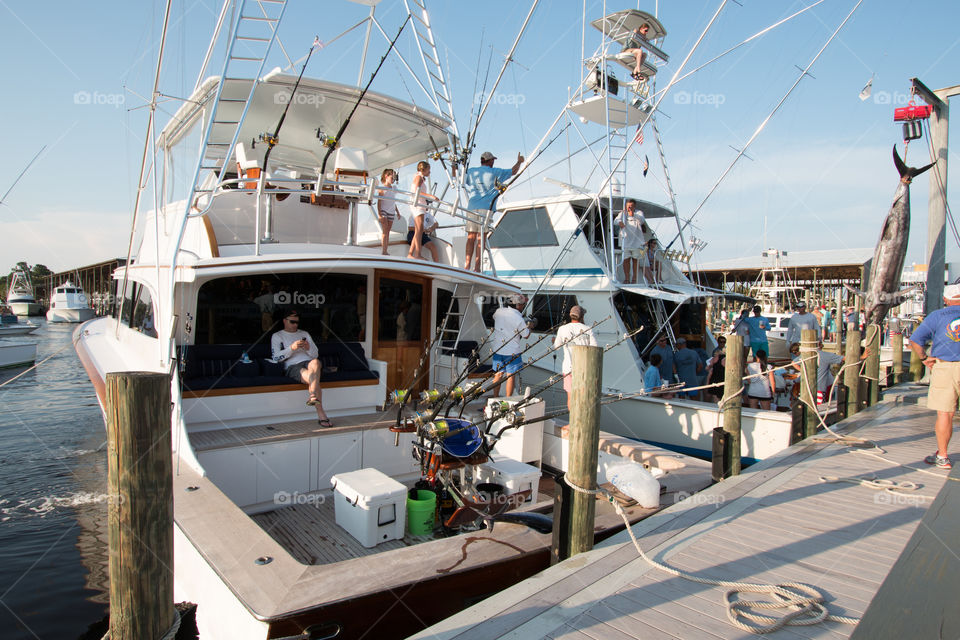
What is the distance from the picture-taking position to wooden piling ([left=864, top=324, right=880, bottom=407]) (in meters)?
9.28

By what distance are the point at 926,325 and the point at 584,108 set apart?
26.6 ft

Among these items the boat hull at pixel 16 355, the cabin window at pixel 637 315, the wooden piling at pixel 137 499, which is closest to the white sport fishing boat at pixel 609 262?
the cabin window at pixel 637 315

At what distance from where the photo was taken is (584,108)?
11.9 meters

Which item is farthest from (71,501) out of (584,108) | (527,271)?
(584,108)

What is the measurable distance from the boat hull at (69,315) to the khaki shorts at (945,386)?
177 feet

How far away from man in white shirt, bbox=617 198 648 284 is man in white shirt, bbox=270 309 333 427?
6993 mm

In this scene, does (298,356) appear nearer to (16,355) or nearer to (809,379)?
(809,379)

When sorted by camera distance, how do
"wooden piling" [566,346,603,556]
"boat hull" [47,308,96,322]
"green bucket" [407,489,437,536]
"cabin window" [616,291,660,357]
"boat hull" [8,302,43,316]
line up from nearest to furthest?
"wooden piling" [566,346,603,556] < "green bucket" [407,489,437,536] < "cabin window" [616,291,660,357] < "boat hull" [47,308,96,322] < "boat hull" [8,302,43,316]

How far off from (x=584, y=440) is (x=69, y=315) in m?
54.2

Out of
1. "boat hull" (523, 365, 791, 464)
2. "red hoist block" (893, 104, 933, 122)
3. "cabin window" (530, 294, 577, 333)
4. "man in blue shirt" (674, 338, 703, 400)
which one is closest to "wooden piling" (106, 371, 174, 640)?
"boat hull" (523, 365, 791, 464)

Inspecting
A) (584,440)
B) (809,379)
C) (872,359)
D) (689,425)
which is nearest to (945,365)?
(809,379)

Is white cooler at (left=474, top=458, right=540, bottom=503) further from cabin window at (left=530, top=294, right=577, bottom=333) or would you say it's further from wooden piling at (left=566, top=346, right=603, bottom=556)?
cabin window at (left=530, top=294, right=577, bottom=333)

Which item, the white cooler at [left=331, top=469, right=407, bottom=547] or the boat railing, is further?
the boat railing

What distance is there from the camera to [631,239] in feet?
37.7
